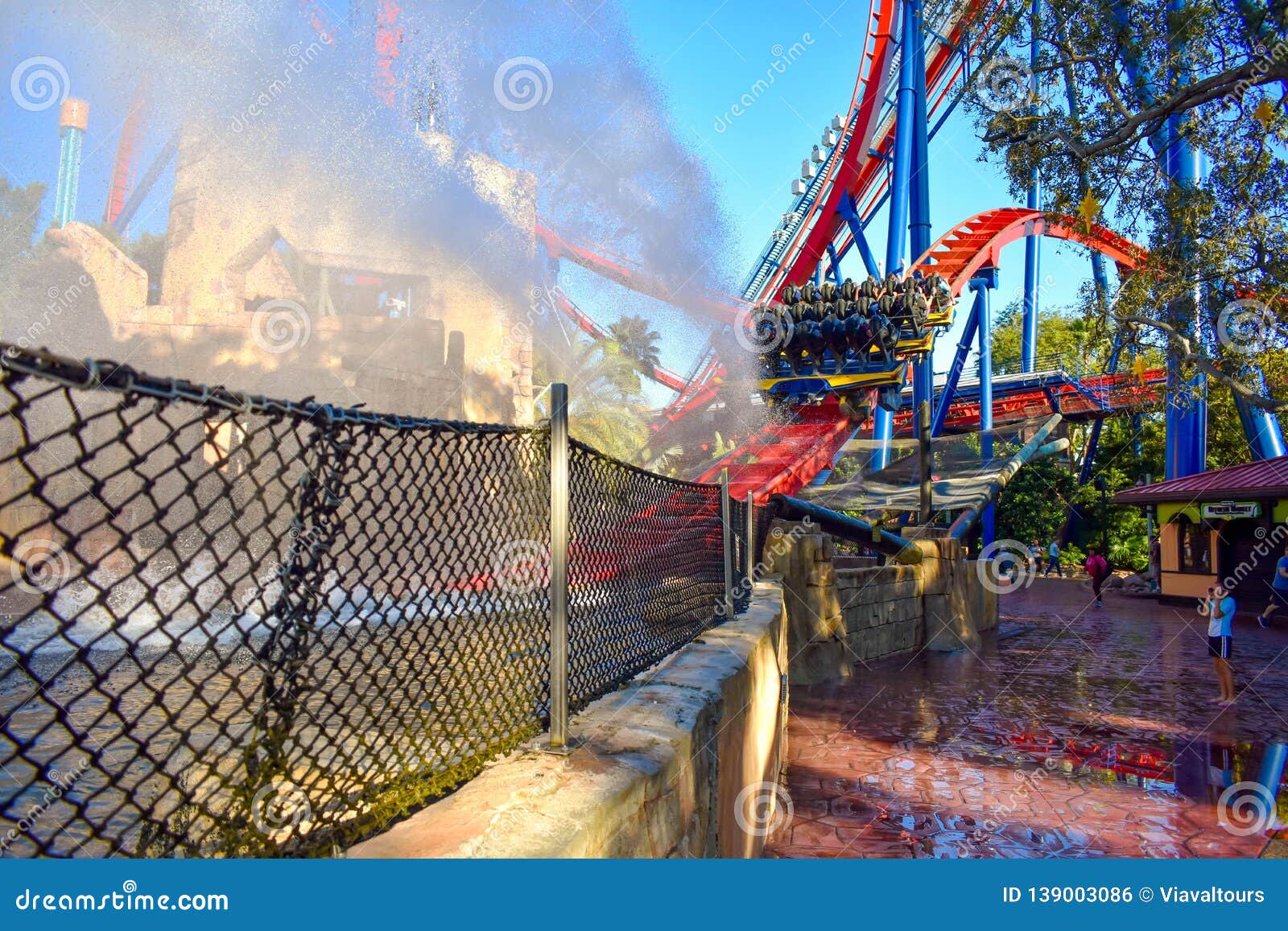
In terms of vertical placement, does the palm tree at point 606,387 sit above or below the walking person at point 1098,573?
above

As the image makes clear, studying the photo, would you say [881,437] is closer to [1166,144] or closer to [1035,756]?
[1166,144]

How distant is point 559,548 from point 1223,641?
26.1 ft

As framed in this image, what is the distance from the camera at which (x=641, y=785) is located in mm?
1964

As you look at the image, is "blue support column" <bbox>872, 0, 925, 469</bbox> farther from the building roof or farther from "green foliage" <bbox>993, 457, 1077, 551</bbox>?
"green foliage" <bbox>993, 457, 1077, 551</bbox>

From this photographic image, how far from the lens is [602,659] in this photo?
9.21 feet

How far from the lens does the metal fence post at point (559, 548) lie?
2.18 meters

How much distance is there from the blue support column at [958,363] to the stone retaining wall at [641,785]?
21.1 metres

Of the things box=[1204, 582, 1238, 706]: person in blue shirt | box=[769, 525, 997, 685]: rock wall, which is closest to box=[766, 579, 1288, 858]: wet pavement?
box=[1204, 582, 1238, 706]: person in blue shirt

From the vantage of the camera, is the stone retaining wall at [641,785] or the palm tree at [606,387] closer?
the stone retaining wall at [641,785]

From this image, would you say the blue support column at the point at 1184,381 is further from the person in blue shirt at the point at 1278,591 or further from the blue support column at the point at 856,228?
the blue support column at the point at 856,228

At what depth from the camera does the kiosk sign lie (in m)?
14.1

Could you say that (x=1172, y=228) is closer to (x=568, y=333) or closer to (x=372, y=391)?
(x=372, y=391)

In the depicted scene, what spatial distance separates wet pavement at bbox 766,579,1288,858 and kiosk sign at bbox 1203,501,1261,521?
4887 mm

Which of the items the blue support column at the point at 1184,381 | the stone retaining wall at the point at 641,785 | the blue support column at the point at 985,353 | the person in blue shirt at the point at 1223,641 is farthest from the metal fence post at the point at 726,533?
the blue support column at the point at 985,353
